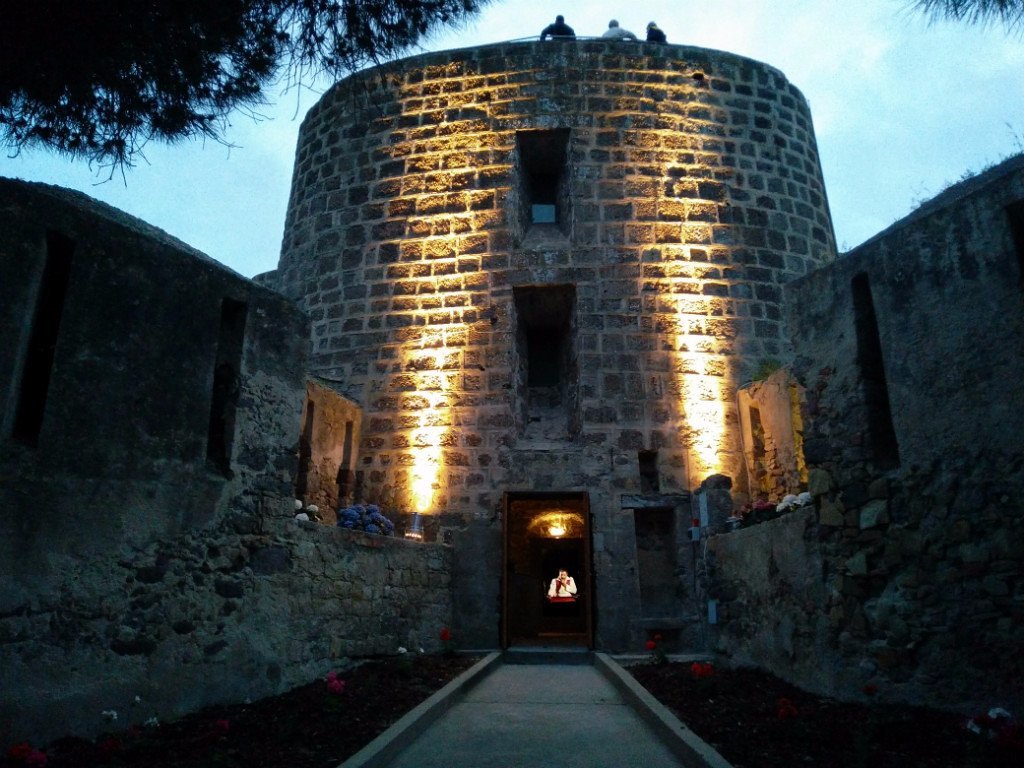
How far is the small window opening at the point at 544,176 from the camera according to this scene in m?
9.55

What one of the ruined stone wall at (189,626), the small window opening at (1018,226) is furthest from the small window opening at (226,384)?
the small window opening at (1018,226)

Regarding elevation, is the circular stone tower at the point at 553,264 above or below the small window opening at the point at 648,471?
above

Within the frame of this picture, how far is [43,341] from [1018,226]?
5319 mm

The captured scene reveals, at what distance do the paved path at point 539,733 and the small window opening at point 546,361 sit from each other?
3.71m

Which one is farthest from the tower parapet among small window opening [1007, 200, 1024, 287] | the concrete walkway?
small window opening [1007, 200, 1024, 287]

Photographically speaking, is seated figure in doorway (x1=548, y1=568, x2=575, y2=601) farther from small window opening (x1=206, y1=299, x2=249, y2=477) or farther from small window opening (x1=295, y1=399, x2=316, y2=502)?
small window opening (x1=206, y1=299, x2=249, y2=477)

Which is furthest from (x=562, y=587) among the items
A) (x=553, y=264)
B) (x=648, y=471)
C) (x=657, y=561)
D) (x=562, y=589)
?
(x=553, y=264)

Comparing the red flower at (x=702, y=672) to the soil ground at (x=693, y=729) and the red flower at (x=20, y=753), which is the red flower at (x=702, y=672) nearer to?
the soil ground at (x=693, y=729)

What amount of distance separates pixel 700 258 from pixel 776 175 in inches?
71.5

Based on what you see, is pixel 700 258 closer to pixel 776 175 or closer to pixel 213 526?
pixel 776 175

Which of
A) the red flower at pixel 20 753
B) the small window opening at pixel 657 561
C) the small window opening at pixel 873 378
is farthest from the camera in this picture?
the small window opening at pixel 657 561

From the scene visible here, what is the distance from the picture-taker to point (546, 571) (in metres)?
14.0

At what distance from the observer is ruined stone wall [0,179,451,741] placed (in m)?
3.71

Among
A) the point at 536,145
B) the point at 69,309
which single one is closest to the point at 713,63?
the point at 536,145
